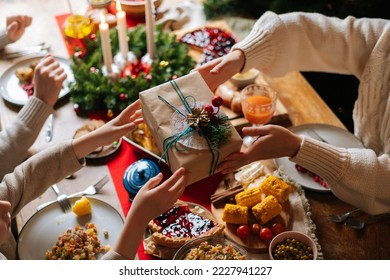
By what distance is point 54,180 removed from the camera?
60.9 inches

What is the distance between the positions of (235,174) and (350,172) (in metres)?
0.40

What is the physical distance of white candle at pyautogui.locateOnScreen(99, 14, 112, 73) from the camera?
6.33 feet

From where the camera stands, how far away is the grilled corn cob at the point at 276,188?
152 centimetres

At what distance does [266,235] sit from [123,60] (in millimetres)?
1092

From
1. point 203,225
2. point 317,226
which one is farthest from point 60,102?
point 317,226

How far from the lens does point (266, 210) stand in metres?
1.48

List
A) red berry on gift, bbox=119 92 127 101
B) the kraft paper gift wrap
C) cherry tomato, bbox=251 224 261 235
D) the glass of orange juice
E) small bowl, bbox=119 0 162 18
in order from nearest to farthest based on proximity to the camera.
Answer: the kraft paper gift wrap, cherry tomato, bbox=251 224 261 235, the glass of orange juice, red berry on gift, bbox=119 92 127 101, small bowl, bbox=119 0 162 18

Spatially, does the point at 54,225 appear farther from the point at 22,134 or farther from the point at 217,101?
the point at 217,101

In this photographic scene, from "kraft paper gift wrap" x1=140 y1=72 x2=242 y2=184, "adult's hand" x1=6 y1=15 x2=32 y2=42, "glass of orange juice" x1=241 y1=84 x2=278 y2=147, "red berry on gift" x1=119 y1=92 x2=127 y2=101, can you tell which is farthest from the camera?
"adult's hand" x1=6 y1=15 x2=32 y2=42

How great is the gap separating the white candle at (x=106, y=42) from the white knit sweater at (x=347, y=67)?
22.3 inches

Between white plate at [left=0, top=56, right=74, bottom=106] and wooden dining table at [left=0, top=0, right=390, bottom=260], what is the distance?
31mm

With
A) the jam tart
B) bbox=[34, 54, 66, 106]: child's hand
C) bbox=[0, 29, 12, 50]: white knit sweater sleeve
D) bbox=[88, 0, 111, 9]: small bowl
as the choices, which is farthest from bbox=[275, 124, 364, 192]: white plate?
bbox=[0, 29, 12, 50]: white knit sweater sleeve

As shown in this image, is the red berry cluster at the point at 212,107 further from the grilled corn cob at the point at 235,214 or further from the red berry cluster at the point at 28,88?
the red berry cluster at the point at 28,88

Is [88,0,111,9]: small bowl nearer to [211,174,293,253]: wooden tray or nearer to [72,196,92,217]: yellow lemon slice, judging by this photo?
[72,196,92,217]: yellow lemon slice
